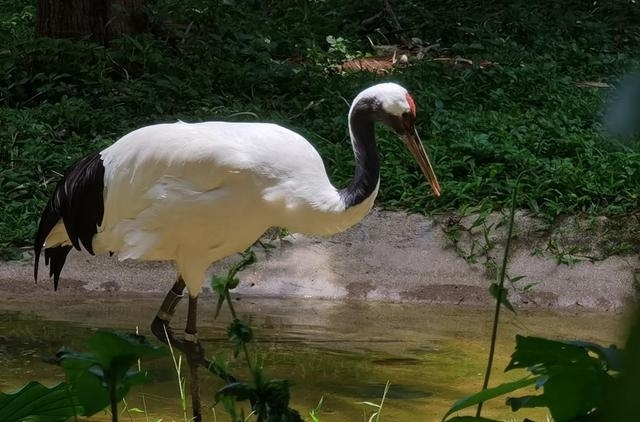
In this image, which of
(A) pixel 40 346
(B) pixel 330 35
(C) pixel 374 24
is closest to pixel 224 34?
(B) pixel 330 35

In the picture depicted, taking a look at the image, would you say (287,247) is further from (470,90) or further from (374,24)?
(374,24)

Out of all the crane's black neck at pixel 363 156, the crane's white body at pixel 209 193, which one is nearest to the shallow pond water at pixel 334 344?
the crane's white body at pixel 209 193

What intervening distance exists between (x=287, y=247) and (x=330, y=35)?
4.16 metres

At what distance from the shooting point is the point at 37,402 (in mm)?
1402

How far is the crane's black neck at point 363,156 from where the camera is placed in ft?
14.1

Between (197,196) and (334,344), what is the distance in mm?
1297

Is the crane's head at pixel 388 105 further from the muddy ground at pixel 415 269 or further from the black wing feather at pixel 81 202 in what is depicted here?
the muddy ground at pixel 415 269

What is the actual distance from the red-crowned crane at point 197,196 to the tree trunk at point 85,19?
4394mm

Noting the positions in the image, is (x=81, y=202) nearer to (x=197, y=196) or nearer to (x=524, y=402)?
(x=197, y=196)

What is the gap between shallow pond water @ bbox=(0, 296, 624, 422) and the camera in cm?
423

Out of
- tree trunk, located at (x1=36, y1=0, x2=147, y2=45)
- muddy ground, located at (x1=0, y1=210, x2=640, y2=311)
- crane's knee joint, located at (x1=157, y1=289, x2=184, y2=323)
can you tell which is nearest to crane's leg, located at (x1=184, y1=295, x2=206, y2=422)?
crane's knee joint, located at (x1=157, y1=289, x2=184, y2=323)

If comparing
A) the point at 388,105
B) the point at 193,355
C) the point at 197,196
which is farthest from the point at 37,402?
the point at 388,105

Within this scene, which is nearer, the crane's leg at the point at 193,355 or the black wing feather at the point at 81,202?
the crane's leg at the point at 193,355

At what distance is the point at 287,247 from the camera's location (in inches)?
237
